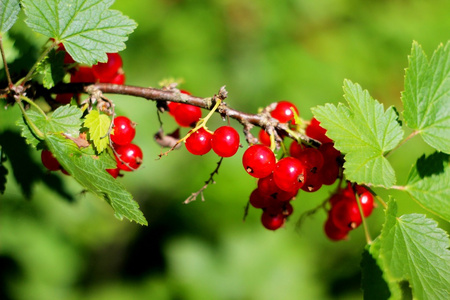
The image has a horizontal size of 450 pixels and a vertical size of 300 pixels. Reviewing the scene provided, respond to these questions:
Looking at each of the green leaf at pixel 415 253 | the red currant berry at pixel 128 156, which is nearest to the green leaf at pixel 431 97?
the green leaf at pixel 415 253

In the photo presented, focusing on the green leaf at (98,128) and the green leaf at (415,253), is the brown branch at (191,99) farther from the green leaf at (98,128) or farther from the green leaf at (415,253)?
the green leaf at (415,253)

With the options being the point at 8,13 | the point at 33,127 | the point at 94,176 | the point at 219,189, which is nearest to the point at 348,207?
the point at 94,176

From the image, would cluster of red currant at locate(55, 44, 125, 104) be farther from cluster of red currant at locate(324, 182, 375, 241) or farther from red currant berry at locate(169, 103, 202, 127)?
cluster of red currant at locate(324, 182, 375, 241)

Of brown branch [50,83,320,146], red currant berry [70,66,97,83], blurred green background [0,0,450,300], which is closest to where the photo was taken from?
brown branch [50,83,320,146]

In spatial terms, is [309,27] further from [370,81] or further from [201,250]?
[201,250]

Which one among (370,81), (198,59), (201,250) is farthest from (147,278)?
(370,81)

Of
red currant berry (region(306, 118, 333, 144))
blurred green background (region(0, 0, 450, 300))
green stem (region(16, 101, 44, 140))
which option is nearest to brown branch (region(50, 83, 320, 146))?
red currant berry (region(306, 118, 333, 144))
